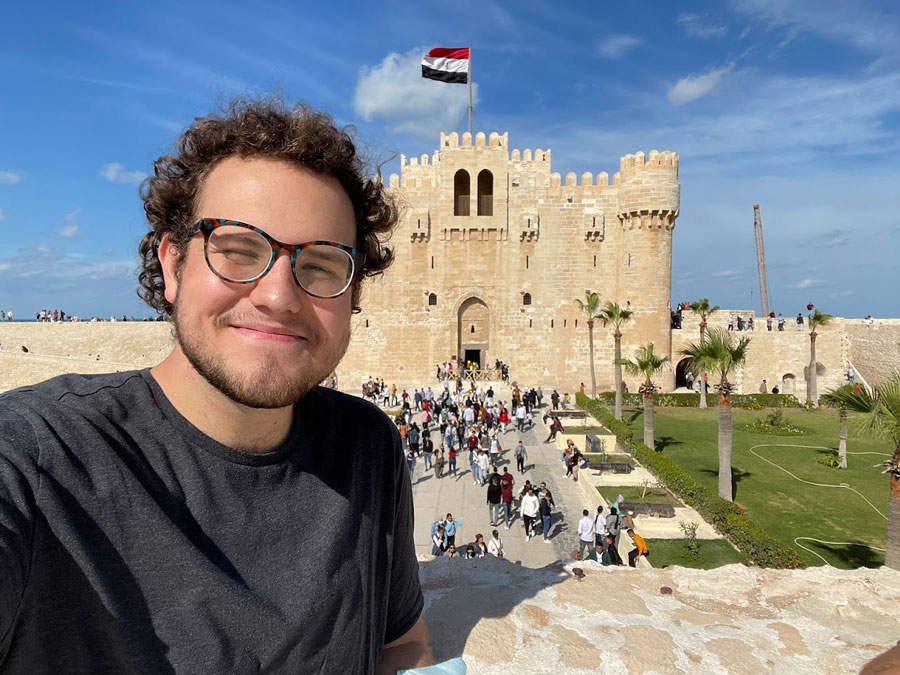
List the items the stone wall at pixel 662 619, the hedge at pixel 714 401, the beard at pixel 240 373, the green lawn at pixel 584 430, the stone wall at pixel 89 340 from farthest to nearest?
the stone wall at pixel 89 340
the hedge at pixel 714 401
the green lawn at pixel 584 430
the stone wall at pixel 662 619
the beard at pixel 240 373

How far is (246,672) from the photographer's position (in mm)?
1166

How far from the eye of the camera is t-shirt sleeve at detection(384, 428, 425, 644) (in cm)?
165

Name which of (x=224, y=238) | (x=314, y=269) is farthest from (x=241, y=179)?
(x=314, y=269)

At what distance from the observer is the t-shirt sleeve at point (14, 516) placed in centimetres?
88

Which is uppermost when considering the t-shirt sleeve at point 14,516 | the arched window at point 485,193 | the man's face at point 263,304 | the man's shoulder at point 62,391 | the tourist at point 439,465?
the arched window at point 485,193

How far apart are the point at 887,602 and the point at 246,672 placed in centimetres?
338

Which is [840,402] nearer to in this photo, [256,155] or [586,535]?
[586,535]

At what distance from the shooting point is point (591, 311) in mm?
23453

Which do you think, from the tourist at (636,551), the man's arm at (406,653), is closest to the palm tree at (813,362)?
the tourist at (636,551)

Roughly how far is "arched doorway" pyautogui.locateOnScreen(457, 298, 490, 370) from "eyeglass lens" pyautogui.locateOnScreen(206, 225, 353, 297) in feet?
82.7

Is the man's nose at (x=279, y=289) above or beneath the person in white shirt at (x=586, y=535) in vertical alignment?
above

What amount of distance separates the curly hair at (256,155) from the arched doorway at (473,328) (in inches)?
979

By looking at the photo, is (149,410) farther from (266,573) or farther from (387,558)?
(387,558)

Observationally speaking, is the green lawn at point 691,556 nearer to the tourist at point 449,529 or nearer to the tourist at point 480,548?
the tourist at point 480,548
